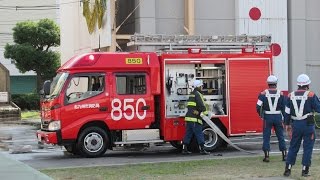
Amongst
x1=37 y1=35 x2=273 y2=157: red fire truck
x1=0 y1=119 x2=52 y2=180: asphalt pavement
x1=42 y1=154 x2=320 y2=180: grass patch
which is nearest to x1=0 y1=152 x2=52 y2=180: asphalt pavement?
x1=0 y1=119 x2=52 y2=180: asphalt pavement

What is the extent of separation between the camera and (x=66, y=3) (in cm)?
3556

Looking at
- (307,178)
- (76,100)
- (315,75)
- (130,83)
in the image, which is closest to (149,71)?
(130,83)

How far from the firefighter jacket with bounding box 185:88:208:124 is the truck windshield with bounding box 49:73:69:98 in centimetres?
306

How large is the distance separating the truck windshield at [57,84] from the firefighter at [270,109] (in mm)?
4642

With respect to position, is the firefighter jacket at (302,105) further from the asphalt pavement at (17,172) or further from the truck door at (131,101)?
the truck door at (131,101)

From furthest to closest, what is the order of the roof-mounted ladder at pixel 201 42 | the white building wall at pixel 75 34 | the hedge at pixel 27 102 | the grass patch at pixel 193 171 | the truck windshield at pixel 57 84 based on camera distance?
1. the hedge at pixel 27 102
2. the white building wall at pixel 75 34
3. the roof-mounted ladder at pixel 201 42
4. the truck windshield at pixel 57 84
5. the grass patch at pixel 193 171

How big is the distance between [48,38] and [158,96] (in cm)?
2838

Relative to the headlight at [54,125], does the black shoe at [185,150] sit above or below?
below

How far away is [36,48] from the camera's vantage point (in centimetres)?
4103

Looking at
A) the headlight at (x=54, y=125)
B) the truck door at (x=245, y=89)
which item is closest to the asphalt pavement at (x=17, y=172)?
the headlight at (x=54, y=125)

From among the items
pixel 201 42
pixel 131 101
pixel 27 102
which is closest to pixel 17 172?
pixel 131 101

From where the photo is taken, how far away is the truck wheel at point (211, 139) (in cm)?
1457

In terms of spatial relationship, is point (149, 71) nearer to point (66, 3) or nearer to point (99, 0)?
point (99, 0)

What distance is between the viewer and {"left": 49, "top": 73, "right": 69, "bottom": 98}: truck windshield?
44.4 ft
